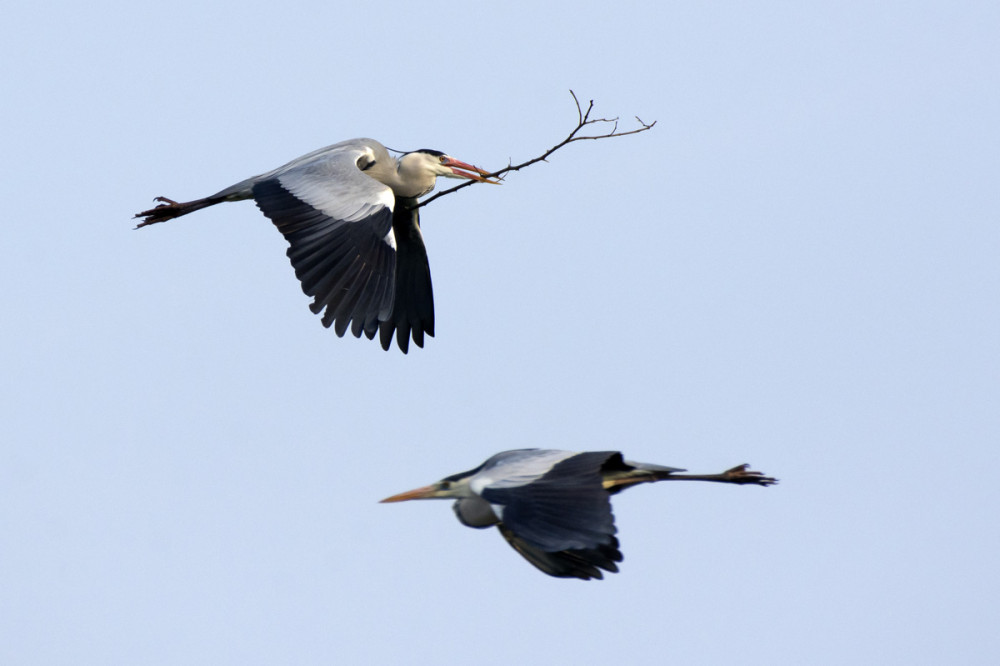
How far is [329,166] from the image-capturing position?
9.27 meters

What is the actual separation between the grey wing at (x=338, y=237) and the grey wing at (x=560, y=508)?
200 centimetres

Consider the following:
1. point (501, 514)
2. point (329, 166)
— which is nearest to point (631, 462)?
point (501, 514)

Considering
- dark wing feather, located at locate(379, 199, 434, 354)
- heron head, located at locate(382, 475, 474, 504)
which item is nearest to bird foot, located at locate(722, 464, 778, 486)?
heron head, located at locate(382, 475, 474, 504)

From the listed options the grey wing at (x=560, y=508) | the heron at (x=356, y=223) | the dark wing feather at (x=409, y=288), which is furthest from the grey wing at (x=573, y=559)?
the dark wing feather at (x=409, y=288)

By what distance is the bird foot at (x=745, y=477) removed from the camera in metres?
7.57

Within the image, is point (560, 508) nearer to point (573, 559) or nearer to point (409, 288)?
point (573, 559)

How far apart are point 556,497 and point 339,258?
2636 millimetres

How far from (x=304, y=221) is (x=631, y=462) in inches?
105

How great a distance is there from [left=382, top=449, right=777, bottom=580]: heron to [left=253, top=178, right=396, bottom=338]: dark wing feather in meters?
1.21

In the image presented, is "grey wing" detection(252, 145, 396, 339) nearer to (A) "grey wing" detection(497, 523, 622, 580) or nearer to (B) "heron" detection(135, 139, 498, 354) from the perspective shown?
(B) "heron" detection(135, 139, 498, 354)

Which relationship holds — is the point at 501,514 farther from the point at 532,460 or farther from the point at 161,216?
the point at 161,216

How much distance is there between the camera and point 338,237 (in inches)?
333

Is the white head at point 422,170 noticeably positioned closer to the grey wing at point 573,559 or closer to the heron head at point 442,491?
the heron head at point 442,491

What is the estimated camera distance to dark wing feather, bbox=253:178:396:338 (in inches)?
320
